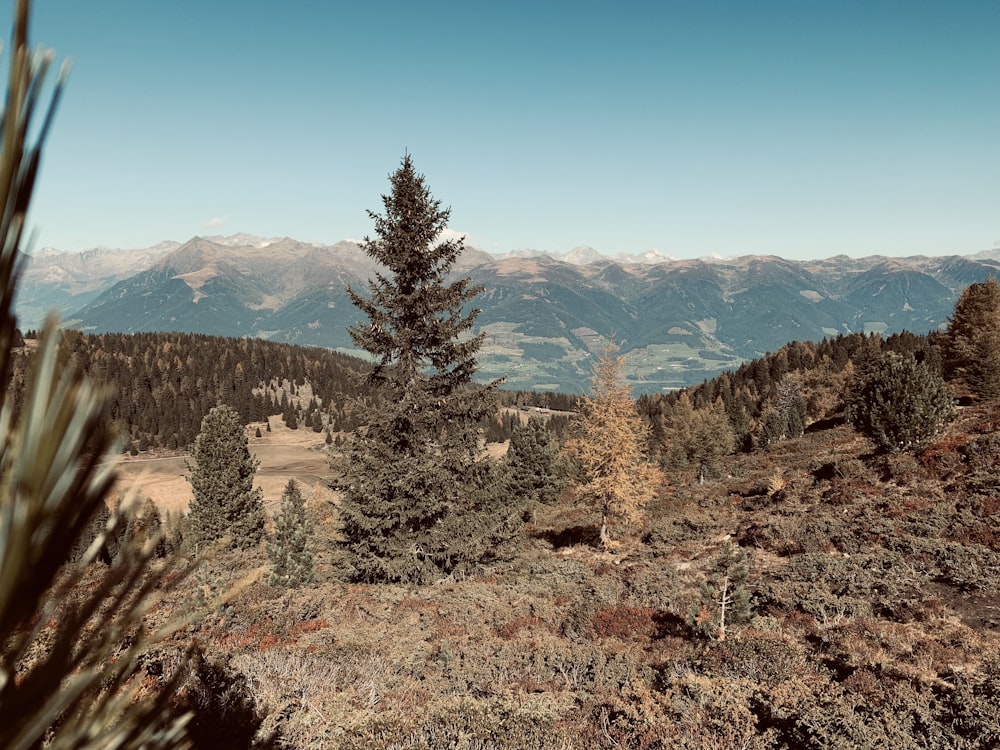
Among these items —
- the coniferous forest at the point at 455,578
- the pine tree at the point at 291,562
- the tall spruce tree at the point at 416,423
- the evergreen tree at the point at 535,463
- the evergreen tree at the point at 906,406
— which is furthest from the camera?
the evergreen tree at the point at 535,463

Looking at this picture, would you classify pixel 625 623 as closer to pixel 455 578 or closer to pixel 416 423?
pixel 455 578

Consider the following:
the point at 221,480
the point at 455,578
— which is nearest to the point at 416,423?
the point at 455,578

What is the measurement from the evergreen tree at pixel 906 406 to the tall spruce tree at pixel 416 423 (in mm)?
22580

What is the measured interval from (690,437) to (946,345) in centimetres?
3094

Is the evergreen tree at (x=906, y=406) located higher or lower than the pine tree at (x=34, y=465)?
lower

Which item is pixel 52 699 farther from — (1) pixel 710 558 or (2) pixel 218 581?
(1) pixel 710 558

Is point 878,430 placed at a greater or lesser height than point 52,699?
lesser

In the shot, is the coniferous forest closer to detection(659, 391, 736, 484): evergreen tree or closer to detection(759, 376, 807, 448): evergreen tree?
detection(659, 391, 736, 484): evergreen tree

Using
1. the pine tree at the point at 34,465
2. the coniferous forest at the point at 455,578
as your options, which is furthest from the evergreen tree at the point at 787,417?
the pine tree at the point at 34,465

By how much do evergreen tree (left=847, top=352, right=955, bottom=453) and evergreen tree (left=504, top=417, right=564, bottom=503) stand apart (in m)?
22.8

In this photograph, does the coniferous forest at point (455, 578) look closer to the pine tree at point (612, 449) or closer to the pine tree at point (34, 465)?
the pine tree at point (34, 465)

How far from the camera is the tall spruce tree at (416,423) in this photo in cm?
1611

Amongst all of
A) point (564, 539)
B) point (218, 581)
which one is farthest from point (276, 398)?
point (218, 581)

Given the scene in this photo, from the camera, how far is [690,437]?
7388cm
